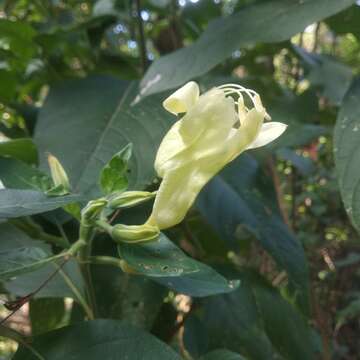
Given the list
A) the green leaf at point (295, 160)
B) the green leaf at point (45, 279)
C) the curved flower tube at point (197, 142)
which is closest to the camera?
the curved flower tube at point (197, 142)

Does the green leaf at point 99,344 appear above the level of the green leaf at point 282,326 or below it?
above

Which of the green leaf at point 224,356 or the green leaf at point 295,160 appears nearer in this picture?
the green leaf at point 224,356

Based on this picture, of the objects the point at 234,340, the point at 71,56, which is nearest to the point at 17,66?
the point at 71,56

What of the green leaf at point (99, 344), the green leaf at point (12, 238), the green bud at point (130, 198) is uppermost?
the green bud at point (130, 198)

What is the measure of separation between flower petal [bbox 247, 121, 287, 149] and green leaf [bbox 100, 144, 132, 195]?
119 millimetres

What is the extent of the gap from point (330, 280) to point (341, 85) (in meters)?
0.84

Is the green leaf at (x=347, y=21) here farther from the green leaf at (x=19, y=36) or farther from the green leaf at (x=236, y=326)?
the green leaf at (x=19, y=36)

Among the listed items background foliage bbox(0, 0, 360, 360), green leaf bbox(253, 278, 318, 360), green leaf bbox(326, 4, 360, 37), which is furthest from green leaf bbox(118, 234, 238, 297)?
green leaf bbox(326, 4, 360, 37)

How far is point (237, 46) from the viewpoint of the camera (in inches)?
26.9

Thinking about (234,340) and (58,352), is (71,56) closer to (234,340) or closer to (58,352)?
(234,340)

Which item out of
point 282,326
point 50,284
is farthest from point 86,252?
point 282,326

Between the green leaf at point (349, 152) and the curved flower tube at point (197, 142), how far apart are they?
0.14 meters

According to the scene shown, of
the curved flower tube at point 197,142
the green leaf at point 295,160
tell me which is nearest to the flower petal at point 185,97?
the curved flower tube at point 197,142

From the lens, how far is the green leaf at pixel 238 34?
0.65m
